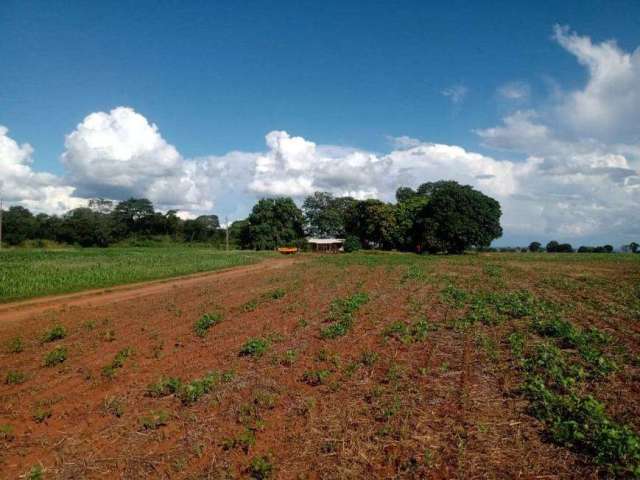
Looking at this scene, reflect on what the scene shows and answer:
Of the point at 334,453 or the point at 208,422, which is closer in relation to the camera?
the point at 334,453

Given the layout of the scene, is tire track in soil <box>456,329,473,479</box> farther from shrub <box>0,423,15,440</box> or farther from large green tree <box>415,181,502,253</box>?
large green tree <box>415,181,502,253</box>

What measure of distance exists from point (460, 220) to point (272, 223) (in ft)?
148

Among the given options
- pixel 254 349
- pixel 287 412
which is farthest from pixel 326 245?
pixel 287 412

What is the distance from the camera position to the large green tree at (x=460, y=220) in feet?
198

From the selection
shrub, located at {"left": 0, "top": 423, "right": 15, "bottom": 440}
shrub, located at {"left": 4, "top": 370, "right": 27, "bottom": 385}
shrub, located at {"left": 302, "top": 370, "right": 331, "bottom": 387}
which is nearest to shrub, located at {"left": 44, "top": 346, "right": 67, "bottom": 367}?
shrub, located at {"left": 4, "top": 370, "right": 27, "bottom": 385}

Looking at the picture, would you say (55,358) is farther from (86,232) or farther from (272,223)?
(86,232)

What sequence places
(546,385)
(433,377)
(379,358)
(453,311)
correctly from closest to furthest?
(546,385)
(433,377)
(379,358)
(453,311)

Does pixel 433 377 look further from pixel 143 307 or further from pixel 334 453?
pixel 143 307

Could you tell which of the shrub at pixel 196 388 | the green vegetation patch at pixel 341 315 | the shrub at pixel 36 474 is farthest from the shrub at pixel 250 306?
the shrub at pixel 36 474

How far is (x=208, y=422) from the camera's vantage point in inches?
227

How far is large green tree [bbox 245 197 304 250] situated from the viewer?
291ft

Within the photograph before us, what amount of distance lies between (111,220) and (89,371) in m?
105

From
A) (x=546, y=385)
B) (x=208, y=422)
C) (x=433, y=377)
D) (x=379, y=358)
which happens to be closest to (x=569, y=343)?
(x=546, y=385)

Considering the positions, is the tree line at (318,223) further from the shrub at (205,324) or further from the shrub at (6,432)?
the shrub at (6,432)
